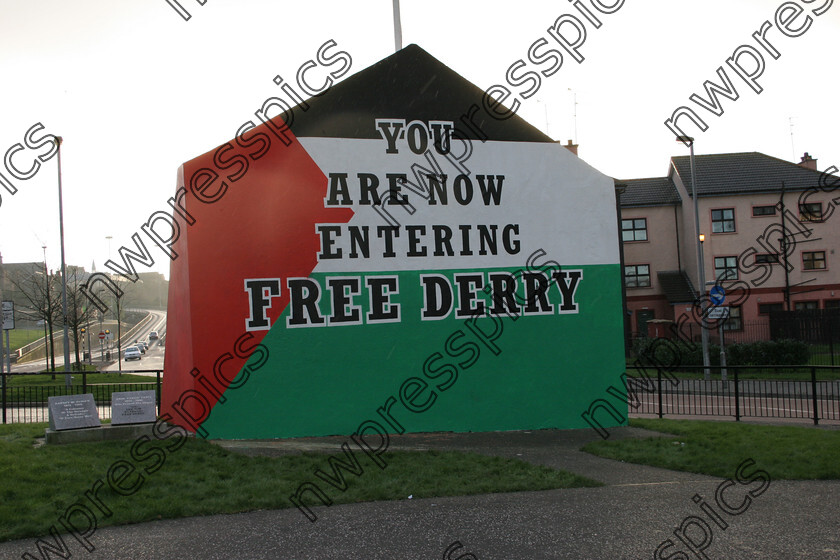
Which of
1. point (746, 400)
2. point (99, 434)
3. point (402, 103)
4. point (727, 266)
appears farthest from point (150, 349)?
point (99, 434)

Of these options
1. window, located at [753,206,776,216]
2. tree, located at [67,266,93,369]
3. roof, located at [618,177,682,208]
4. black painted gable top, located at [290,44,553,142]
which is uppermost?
roof, located at [618,177,682,208]

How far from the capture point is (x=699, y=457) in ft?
35.7

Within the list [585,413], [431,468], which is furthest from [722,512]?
[585,413]

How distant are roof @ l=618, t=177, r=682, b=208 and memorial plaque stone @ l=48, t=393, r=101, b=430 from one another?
37.7 meters

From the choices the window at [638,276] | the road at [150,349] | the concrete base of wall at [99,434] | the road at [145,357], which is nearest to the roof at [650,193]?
the window at [638,276]

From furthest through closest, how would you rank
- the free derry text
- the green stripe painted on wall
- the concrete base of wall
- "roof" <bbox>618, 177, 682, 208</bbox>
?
"roof" <bbox>618, 177, 682, 208</bbox>, the free derry text, the green stripe painted on wall, the concrete base of wall

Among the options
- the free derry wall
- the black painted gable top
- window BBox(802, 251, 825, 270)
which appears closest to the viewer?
the free derry wall

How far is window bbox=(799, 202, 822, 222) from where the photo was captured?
1636 inches

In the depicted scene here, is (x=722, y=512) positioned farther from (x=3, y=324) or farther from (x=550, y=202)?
(x=3, y=324)

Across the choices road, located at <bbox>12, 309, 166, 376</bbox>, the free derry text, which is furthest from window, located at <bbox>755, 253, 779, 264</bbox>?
road, located at <bbox>12, 309, 166, 376</bbox>

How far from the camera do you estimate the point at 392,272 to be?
14086mm

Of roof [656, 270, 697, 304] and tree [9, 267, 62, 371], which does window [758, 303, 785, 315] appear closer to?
roof [656, 270, 697, 304]

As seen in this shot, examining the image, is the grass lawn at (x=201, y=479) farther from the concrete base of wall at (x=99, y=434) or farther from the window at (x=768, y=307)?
the window at (x=768, y=307)

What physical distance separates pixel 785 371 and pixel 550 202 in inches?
720
